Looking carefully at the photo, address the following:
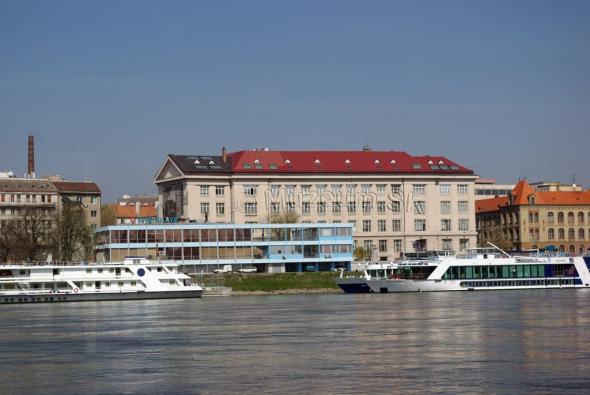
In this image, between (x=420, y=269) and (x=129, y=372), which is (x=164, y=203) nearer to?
(x=420, y=269)

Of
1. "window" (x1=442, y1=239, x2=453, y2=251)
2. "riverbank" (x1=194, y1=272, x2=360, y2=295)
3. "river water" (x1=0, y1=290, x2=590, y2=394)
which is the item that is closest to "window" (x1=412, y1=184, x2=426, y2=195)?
"window" (x1=442, y1=239, x2=453, y2=251)

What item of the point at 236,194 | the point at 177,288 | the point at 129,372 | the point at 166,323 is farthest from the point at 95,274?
the point at 129,372

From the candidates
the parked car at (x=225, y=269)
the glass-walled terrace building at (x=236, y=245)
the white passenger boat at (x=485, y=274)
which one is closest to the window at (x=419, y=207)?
the glass-walled terrace building at (x=236, y=245)

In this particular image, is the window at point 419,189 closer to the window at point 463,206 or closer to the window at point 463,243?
the window at point 463,206

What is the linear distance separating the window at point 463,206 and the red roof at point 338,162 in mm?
4970

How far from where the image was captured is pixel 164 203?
617 ft

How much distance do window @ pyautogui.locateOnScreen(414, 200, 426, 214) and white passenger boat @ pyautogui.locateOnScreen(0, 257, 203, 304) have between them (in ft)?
242

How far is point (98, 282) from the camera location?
397 ft

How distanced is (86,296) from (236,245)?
3539 centimetres

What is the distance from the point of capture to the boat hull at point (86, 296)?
118m

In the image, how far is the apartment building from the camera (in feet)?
590

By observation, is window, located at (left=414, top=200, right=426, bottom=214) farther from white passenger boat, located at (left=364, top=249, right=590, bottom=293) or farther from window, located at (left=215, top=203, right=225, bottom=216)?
white passenger boat, located at (left=364, top=249, right=590, bottom=293)

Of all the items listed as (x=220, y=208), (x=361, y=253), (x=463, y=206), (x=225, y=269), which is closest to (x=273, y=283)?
(x=225, y=269)

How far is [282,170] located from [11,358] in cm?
13077
